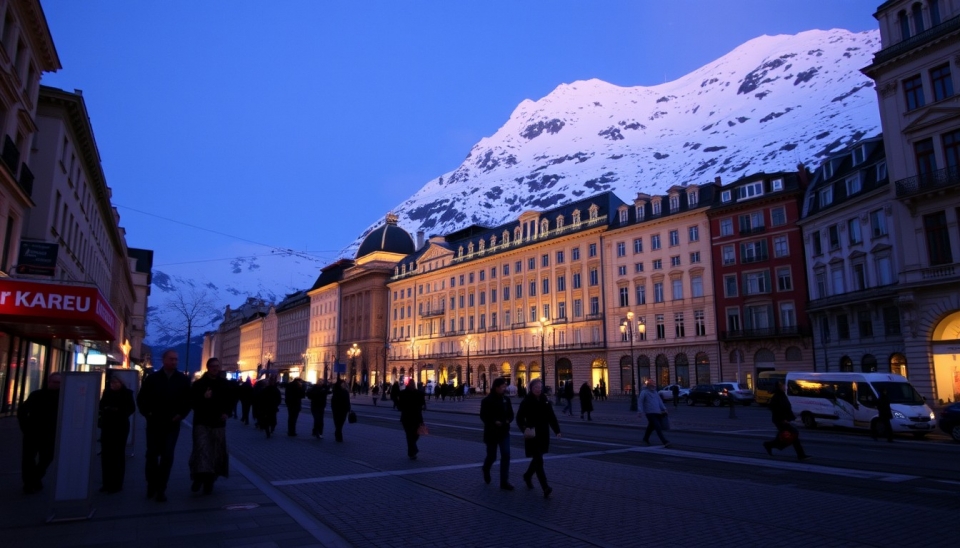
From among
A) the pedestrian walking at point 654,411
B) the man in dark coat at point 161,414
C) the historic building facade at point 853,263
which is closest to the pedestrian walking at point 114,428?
the man in dark coat at point 161,414

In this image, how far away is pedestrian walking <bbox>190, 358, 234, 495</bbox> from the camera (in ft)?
30.3

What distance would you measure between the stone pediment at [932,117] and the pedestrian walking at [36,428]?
38.4m

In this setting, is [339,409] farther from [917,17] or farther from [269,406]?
[917,17]

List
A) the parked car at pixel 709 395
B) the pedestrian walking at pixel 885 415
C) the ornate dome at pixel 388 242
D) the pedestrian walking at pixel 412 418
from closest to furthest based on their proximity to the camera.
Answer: the pedestrian walking at pixel 412 418 → the pedestrian walking at pixel 885 415 → the parked car at pixel 709 395 → the ornate dome at pixel 388 242

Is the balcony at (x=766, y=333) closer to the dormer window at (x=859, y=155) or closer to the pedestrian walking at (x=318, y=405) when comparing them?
the dormer window at (x=859, y=155)

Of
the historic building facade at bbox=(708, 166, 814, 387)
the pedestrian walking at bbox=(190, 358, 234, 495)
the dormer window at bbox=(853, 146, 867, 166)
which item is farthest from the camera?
the historic building facade at bbox=(708, 166, 814, 387)

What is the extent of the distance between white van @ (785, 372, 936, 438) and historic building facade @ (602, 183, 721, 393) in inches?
1205

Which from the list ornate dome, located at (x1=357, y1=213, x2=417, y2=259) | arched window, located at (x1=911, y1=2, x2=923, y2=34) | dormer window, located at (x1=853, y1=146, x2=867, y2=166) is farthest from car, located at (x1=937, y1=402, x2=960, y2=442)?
ornate dome, located at (x1=357, y1=213, x2=417, y2=259)

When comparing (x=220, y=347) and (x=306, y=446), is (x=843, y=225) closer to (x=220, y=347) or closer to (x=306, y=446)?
(x=306, y=446)

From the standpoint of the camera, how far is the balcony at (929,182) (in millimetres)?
31531

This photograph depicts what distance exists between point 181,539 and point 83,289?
13.6 meters

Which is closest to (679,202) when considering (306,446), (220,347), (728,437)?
(728,437)

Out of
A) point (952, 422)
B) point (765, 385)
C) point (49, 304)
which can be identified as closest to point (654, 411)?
point (952, 422)

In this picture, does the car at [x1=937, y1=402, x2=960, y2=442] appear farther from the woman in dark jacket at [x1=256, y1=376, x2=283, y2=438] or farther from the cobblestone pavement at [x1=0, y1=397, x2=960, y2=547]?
the woman in dark jacket at [x1=256, y1=376, x2=283, y2=438]
